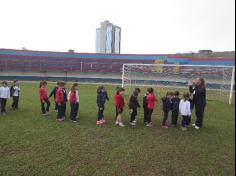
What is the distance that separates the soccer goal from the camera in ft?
74.9

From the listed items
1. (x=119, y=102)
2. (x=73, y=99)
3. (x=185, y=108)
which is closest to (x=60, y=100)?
(x=73, y=99)

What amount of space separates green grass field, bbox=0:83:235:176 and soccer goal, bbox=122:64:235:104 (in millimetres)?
13921

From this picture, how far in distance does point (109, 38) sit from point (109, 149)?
61.5 meters

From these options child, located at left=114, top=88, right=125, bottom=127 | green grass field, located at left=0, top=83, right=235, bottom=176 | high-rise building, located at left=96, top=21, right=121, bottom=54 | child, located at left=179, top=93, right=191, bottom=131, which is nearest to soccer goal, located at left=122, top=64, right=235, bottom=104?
child, located at left=114, top=88, right=125, bottom=127

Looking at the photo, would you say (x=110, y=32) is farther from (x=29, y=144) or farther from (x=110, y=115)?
(x=29, y=144)

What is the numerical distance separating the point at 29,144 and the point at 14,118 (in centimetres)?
377

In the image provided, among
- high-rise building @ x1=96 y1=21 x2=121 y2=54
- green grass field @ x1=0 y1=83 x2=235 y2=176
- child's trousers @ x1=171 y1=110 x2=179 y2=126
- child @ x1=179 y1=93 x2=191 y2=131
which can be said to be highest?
high-rise building @ x1=96 y1=21 x2=121 y2=54

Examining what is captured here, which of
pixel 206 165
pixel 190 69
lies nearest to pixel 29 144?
pixel 206 165

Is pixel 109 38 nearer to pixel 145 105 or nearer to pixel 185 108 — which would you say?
pixel 145 105

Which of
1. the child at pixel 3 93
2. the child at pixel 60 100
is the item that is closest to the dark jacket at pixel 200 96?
the child at pixel 60 100

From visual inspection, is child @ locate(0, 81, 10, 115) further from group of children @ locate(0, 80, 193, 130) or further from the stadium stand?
the stadium stand

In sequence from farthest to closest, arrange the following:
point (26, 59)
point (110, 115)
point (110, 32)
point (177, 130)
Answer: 1. point (110, 32)
2. point (26, 59)
3. point (110, 115)
4. point (177, 130)

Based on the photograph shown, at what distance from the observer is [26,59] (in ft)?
143

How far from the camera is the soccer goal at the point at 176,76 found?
2284 cm
